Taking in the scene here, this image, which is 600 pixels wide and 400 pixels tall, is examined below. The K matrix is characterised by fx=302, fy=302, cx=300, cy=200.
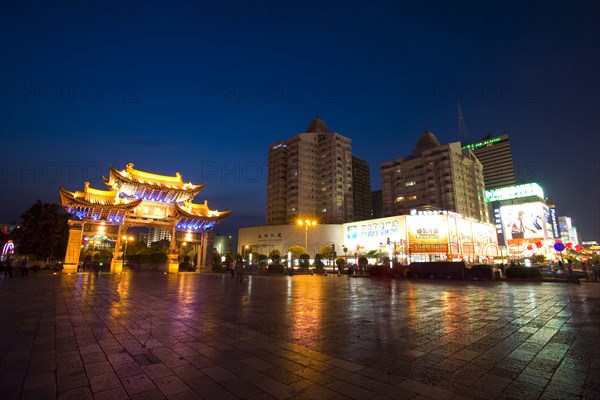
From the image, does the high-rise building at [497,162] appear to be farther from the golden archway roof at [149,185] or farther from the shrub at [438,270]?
the golden archway roof at [149,185]

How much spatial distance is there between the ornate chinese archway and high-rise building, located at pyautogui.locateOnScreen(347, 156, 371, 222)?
322 ft

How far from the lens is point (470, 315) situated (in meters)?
8.13

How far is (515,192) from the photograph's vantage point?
87875 mm

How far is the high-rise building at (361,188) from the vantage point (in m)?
132

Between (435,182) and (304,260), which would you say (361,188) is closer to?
(435,182)

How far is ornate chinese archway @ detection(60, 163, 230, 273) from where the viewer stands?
30.8 metres

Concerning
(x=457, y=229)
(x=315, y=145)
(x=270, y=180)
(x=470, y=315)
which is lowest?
(x=470, y=315)

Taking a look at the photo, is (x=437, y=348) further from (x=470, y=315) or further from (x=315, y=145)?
(x=315, y=145)

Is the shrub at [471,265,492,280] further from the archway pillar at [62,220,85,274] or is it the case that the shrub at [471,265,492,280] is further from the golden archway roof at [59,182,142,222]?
the archway pillar at [62,220,85,274]

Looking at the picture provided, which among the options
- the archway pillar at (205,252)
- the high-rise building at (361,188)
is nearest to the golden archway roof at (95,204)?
the archway pillar at (205,252)

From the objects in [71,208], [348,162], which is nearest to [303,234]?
[348,162]

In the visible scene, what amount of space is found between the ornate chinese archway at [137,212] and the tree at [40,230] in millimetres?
5897

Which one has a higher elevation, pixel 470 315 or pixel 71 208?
pixel 71 208

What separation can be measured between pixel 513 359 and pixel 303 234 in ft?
219
